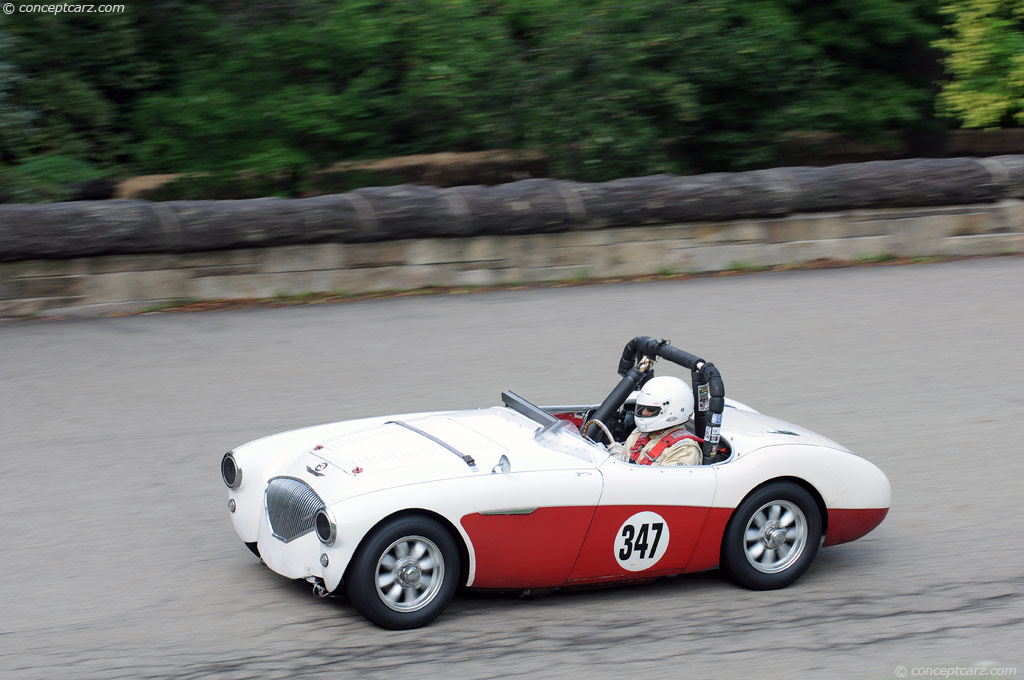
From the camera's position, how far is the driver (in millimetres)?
5961

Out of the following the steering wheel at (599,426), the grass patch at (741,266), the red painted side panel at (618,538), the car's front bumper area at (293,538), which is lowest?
the red painted side panel at (618,538)

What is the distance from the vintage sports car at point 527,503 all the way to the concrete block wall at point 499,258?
19.3 ft

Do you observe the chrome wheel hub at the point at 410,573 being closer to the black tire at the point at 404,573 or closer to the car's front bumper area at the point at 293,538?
the black tire at the point at 404,573

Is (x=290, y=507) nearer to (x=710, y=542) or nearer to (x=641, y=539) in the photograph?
(x=641, y=539)

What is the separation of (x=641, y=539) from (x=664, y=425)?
655mm

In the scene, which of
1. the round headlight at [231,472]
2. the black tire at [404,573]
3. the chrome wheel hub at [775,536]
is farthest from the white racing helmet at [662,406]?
the round headlight at [231,472]

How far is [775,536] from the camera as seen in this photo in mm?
5969

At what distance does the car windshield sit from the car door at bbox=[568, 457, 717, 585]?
0.28 ft

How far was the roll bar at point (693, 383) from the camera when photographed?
6008mm

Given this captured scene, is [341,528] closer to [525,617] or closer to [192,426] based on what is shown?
[525,617]

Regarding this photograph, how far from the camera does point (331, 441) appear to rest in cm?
601

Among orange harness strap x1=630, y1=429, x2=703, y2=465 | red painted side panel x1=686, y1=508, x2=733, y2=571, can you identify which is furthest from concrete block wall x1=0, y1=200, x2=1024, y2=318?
red painted side panel x1=686, y1=508, x2=733, y2=571

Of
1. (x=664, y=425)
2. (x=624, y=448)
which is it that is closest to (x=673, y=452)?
(x=664, y=425)

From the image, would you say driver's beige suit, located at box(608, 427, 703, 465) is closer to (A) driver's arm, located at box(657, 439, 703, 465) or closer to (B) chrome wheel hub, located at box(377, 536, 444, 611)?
(A) driver's arm, located at box(657, 439, 703, 465)
